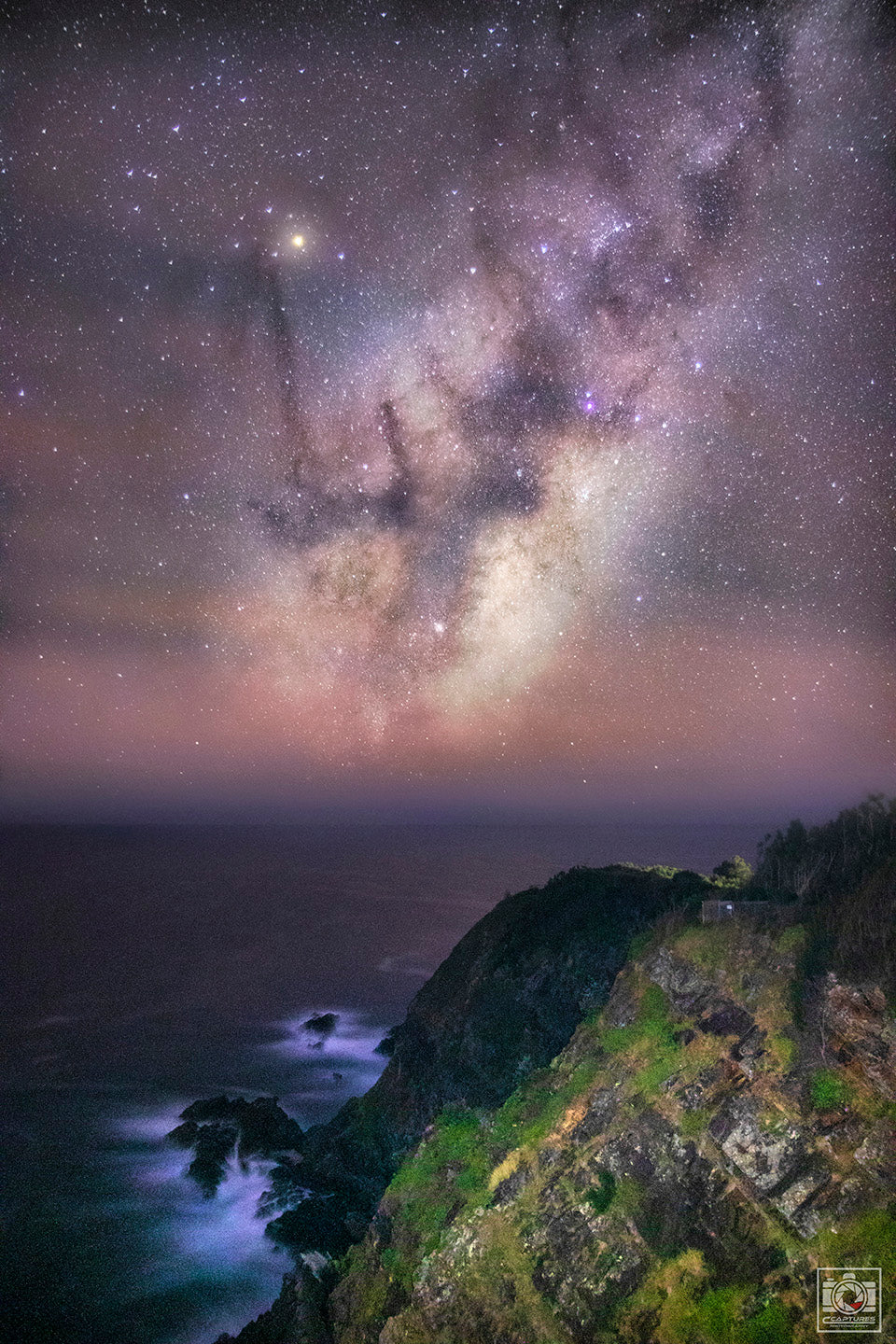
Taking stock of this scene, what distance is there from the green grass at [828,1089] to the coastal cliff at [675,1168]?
0.19 ft

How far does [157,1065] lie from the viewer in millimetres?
64625

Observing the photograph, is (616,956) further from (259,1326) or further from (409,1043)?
(259,1326)

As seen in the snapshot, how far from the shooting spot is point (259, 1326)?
88.1ft

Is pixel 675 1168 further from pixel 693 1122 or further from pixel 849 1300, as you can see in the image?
pixel 849 1300

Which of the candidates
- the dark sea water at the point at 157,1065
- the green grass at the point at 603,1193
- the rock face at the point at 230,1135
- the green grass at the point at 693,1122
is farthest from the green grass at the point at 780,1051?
the rock face at the point at 230,1135

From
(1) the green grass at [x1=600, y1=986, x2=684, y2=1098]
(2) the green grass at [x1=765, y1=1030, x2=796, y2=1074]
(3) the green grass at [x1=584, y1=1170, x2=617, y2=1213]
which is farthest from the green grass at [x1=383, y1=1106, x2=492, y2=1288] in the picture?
(2) the green grass at [x1=765, y1=1030, x2=796, y2=1074]

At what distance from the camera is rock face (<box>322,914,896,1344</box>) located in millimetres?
19781

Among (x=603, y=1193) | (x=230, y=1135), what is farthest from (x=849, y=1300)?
(x=230, y=1135)

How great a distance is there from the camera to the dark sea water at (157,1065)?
113 ft

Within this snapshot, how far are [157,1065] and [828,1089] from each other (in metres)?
64.2

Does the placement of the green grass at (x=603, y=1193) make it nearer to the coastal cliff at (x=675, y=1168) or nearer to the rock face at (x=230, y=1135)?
the coastal cliff at (x=675, y=1168)

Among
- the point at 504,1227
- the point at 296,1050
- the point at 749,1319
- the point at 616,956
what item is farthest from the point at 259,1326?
the point at 296,1050

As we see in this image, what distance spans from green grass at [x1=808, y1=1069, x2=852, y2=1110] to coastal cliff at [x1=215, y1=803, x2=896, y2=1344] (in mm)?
59

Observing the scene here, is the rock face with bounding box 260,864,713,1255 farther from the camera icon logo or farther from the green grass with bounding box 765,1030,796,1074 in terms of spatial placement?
the camera icon logo
